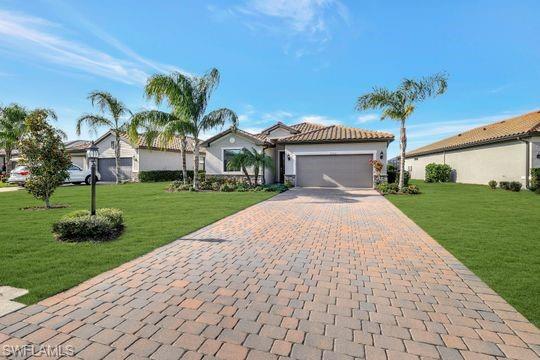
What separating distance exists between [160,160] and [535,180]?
2938 cm

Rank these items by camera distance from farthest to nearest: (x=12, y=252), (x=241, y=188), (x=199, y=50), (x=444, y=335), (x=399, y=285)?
1. (x=241, y=188)
2. (x=199, y=50)
3. (x=12, y=252)
4. (x=399, y=285)
5. (x=444, y=335)

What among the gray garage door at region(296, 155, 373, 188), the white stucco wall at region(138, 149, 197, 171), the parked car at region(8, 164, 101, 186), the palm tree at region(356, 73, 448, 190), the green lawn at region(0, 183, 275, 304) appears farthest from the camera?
the white stucco wall at region(138, 149, 197, 171)

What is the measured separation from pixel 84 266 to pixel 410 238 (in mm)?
6700

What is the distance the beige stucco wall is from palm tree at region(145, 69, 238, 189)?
1805 centimetres

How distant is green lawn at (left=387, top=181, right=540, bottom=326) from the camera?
364cm

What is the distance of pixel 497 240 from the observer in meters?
5.88

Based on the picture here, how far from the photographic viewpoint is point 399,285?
382 cm

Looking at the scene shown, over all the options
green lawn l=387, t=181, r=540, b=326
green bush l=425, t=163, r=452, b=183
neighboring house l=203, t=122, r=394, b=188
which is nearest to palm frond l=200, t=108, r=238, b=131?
neighboring house l=203, t=122, r=394, b=188

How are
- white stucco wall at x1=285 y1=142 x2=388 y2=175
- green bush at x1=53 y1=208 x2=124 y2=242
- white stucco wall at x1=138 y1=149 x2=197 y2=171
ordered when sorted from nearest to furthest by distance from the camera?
1. green bush at x1=53 y1=208 x2=124 y2=242
2. white stucco wall at x1=285 y1=142 x2=388 y2=175
3. white stucco wall at x1=138 y1=149 x2=197 y2=171

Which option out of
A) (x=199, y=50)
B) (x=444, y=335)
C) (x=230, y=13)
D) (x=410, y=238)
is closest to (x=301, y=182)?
(x=199, y=50)

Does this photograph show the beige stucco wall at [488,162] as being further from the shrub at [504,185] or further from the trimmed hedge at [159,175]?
the trimmed hedge at [159,175]

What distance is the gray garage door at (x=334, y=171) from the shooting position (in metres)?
18.8

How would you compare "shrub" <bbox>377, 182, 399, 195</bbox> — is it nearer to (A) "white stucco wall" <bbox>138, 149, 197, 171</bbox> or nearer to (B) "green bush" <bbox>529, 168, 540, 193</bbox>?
(B) "green bush" <bbox>529, 168, 540, 193</bbox>

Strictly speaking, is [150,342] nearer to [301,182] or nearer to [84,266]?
[84,266]
